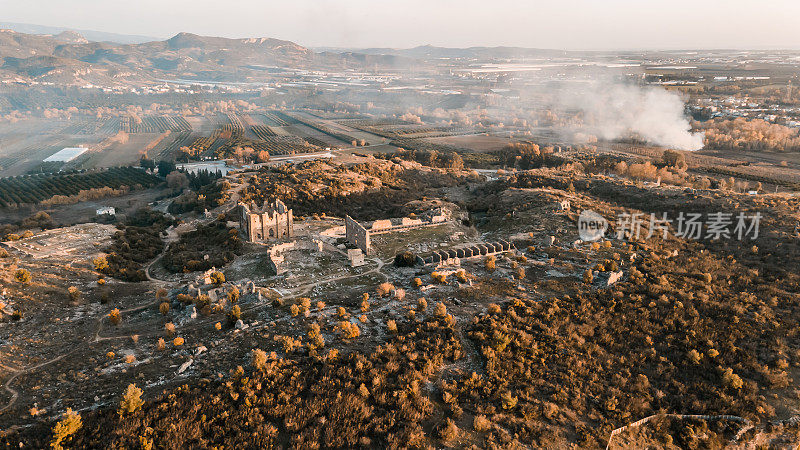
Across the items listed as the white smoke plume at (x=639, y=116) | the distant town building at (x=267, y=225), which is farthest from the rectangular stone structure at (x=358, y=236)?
the white smoke plume at (x=639, y=116)

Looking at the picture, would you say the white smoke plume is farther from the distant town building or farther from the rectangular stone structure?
the distant town building

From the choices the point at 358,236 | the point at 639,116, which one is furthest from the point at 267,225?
the point at 639,116

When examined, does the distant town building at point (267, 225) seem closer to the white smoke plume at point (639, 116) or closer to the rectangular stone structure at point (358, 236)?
the rectangular stone structure at point (358, 236)

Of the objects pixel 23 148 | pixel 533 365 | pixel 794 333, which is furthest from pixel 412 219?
pixel 23 148

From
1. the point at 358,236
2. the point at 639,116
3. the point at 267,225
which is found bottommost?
the point at 267,225

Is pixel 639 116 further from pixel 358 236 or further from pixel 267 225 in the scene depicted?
pixel 267 225

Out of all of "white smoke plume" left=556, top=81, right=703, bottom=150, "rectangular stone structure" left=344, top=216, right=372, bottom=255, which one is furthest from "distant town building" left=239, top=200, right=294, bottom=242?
"white smoke plume" left=556, top=81, right=703, bottom=150

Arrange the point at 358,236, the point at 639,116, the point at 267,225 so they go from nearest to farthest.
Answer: the point at 358,236 → the point at 267,225 → the point at 639,116

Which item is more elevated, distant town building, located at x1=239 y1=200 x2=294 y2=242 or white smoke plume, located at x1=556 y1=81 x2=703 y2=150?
white smoke plume, located at x1=556 y1=81 x2=703 y2=150
